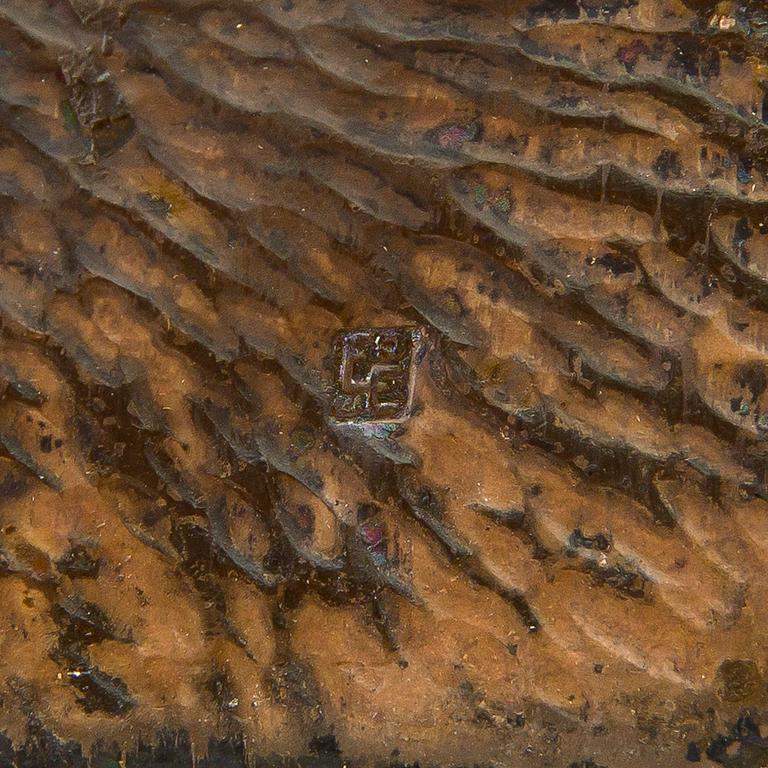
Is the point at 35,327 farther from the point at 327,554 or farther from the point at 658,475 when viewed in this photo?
the point at 658,475

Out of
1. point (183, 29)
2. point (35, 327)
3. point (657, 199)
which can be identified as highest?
point (183, 29)

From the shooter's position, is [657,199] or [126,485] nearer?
[657,199]

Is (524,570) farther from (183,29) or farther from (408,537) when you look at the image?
(183,29)

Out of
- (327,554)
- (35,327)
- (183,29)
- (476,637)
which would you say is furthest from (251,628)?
(183,29)

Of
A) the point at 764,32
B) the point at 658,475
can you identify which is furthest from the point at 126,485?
the point at 764,32

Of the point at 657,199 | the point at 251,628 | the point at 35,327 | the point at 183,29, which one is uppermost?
the point at 183,29

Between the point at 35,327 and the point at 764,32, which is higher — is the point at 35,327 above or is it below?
below
